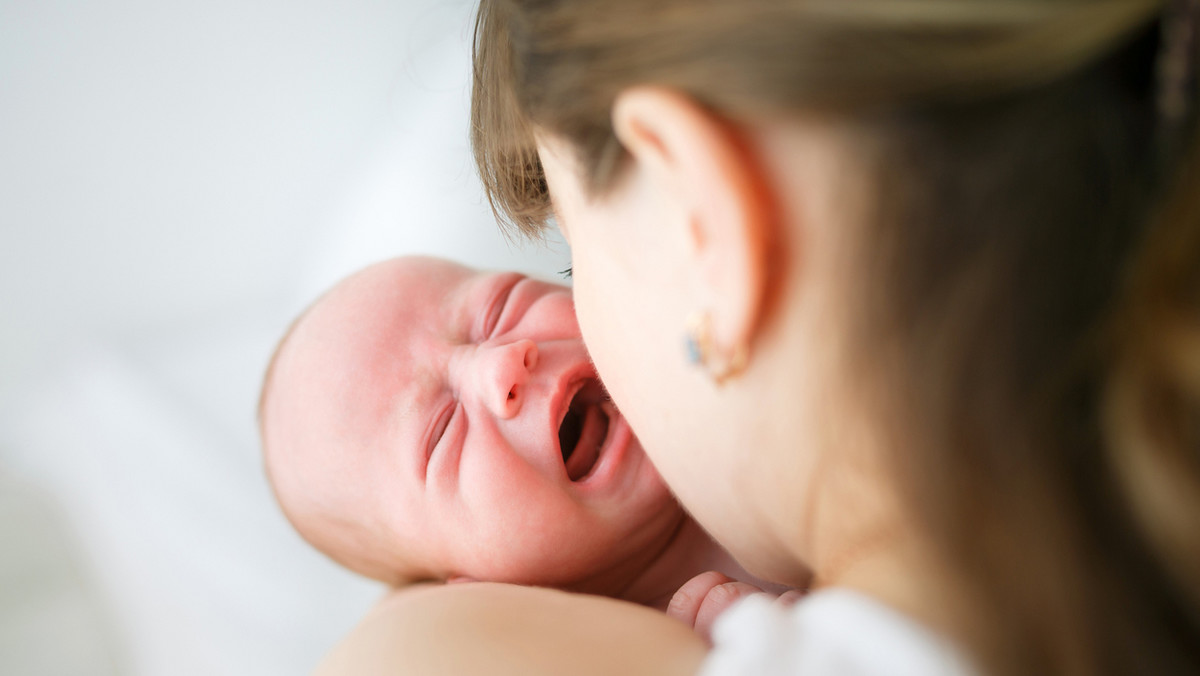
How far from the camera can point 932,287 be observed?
→ 0.45 meters

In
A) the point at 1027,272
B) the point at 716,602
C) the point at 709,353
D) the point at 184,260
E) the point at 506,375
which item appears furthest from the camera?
the point at 184,260

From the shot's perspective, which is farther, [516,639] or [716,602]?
[716,602]

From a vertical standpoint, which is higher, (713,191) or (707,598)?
(713,191)

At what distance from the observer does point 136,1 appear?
136 cm

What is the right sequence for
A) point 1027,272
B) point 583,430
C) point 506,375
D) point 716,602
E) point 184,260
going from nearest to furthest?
point 1027,272 → point 716,602 → point 506,375 → point 583,430 → point 184,260

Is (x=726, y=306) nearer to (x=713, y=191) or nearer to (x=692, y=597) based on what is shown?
(x=713, y=191)

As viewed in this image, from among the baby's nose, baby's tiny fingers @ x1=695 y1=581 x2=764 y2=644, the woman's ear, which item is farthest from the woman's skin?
the baby's nose

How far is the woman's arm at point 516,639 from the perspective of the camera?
0.60 m

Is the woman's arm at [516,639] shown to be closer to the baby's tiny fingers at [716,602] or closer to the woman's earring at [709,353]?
the baby's tiny fingers at [716,602]

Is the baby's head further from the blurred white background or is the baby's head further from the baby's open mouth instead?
the blurred white background

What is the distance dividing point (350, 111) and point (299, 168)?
144mm

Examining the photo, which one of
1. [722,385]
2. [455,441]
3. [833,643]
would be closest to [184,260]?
[455,441]

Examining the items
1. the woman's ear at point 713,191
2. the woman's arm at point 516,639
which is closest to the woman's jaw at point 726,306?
the woman's ear at point 713,191

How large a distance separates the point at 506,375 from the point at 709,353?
0.43m
